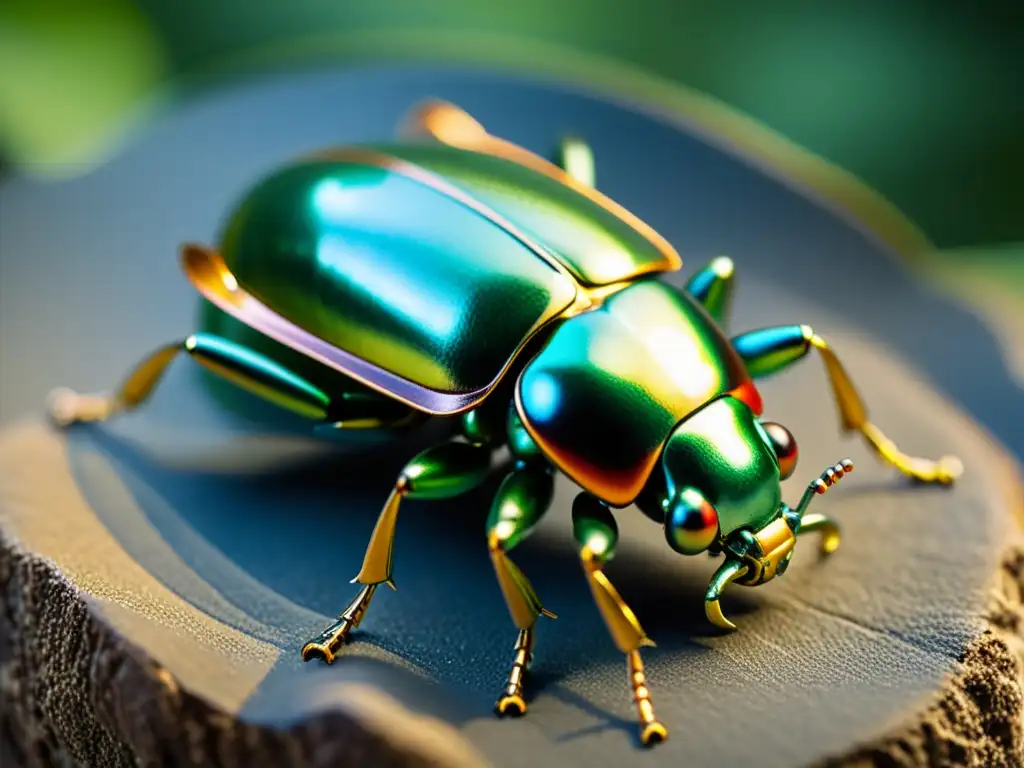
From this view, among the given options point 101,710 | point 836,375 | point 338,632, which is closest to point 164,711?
point 101,710

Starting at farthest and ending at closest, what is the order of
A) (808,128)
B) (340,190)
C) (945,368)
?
1. (808,128)
2. (945,368)
3. (340,190)

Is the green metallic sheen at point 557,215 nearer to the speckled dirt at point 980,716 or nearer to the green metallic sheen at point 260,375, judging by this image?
the green metallic sheen at point 260,375

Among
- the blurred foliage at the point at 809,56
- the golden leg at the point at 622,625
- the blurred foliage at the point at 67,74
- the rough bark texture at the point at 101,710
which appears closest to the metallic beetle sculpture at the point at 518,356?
the golden leg at the point at 622,625

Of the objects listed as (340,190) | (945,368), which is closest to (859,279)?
(945,368)

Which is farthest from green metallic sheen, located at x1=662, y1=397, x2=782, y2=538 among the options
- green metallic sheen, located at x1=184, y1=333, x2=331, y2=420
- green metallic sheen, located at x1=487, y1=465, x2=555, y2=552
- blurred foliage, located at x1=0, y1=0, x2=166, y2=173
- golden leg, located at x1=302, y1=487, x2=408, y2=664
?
blurred foliage, located at x1=0, y1=0, x2=166, y2=173

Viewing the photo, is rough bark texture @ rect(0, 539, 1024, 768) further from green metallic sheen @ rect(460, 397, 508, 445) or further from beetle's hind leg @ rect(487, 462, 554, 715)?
green metallic sheen @ rect(460, 397, 508, 445)

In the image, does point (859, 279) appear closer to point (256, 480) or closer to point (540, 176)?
point (540, 176)
